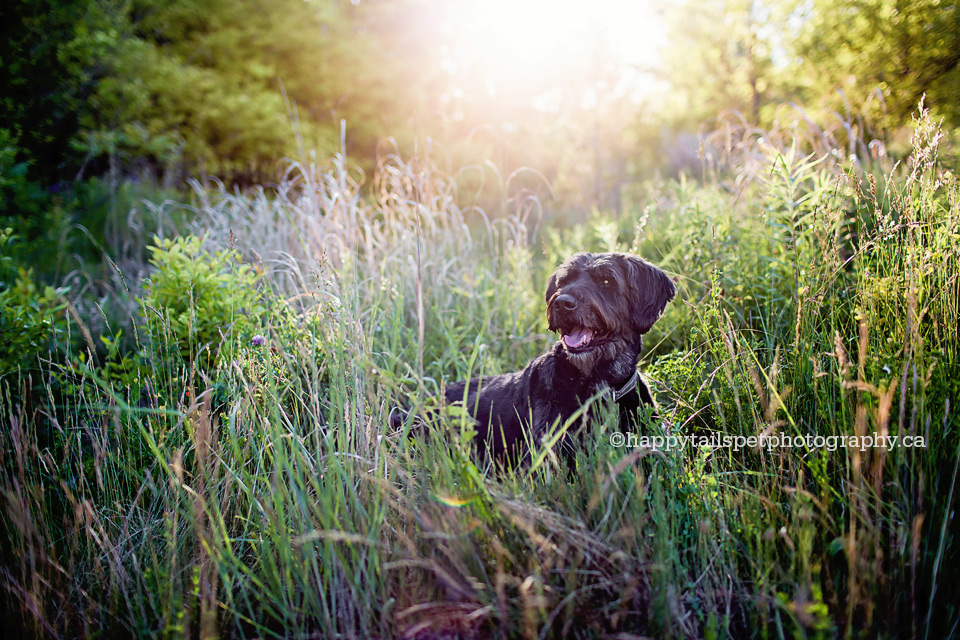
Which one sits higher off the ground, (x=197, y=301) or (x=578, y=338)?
(x=197, y=301)

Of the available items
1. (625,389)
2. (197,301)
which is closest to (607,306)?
(625,389)

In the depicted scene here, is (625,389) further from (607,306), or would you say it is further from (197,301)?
(197,301)

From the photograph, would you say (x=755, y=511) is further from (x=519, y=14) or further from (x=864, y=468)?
(x=519, y=14)

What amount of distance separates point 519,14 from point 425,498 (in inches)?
681

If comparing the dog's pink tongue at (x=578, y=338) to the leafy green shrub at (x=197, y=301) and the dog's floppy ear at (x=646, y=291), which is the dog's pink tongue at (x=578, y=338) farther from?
the leafy green shrub at (x=197, y=301)

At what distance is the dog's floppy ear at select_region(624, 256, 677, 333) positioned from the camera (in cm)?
312

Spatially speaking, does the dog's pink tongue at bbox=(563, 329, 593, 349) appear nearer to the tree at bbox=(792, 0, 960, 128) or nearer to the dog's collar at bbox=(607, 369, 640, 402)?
the dog's collar at bbox=(607, 369, 640, 402)

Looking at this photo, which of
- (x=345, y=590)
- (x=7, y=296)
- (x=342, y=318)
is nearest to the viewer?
(x=345, y=590)

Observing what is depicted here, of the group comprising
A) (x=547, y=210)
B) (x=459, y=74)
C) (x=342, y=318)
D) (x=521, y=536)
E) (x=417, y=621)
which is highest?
(x=459, y=74)

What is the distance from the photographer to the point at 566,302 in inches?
121

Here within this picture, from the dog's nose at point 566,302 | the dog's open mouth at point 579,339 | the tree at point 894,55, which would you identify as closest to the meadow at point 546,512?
the dog's open mouth at point 579,339

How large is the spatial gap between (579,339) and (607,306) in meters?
0.30

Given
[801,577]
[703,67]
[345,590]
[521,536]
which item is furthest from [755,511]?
[703,67]

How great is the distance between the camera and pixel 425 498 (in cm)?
190
